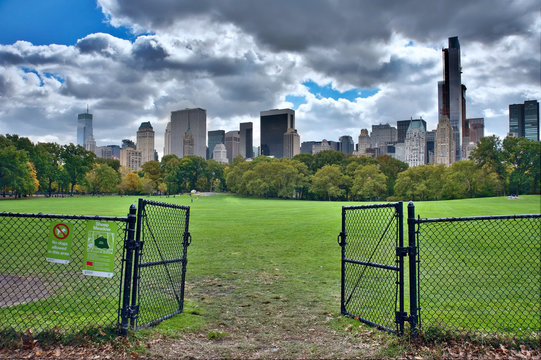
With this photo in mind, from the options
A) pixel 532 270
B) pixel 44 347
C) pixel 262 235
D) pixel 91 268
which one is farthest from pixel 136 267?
pixel 262 235

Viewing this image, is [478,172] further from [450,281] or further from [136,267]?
[136,267]

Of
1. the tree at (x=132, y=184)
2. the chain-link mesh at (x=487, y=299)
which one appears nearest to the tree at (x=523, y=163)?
the chain-link mesh at (x=487, y=299)

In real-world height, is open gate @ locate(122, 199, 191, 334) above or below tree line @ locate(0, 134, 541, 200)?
below

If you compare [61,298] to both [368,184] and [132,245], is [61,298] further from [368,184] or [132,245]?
[368,184]

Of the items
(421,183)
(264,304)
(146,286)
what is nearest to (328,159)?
(421,183)

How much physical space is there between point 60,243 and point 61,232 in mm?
160

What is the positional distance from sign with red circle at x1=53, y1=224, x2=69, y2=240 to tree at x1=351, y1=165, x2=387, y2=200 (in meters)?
88.4

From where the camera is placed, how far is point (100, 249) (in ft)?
17.4

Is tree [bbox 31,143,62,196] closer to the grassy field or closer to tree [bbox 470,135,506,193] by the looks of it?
the grassy field

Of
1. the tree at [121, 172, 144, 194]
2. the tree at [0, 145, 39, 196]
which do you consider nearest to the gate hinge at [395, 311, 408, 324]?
the tree at [0, 145, 39, 196]

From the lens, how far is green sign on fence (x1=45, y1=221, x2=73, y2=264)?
17.7 feet

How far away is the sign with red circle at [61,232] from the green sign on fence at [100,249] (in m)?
0.37

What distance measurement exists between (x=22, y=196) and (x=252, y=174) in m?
53.6

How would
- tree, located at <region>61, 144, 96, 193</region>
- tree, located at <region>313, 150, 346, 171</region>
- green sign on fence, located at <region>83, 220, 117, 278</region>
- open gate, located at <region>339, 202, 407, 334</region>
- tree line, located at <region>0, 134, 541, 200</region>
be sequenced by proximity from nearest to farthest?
green sign on fence, located at <region>83, 220, 117, 278</region>, open gate, located at <region>339, 202, 407, 334</region>, tree line, located at <region>0, 134, 541, 200</region>, tree, located at <region>61, 144, 96, 193</region>, tree, located at <region>313, 150, 346, 171</region>
